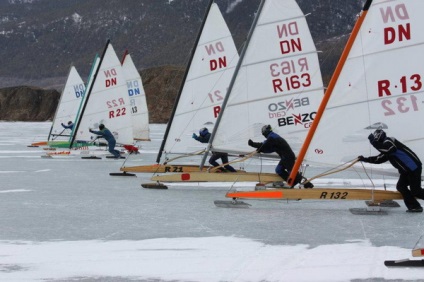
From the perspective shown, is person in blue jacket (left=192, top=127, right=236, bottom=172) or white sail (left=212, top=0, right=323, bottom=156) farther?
person in blue jacket (left=192, top=127, right=236, bottom=172)

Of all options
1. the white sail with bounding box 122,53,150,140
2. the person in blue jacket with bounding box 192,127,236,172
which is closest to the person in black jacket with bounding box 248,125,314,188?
the person in blue jacket with bounding box 192,127,236,172

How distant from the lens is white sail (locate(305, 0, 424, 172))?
39.4 feet

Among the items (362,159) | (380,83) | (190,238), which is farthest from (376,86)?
(190,238)

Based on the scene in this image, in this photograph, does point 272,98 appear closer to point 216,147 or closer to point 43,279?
point 216,147

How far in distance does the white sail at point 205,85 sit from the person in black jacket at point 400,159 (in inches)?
280

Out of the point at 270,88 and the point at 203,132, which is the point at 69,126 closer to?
the point at 203,132

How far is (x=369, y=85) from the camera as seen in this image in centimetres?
A: 1216

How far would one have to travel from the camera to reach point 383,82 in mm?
12109

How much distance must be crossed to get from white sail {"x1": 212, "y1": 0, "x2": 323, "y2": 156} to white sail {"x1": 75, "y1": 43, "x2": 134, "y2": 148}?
12.6 m

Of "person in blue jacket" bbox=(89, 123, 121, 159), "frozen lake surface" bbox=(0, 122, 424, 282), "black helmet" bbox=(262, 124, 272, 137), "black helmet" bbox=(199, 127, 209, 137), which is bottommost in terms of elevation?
"frozen lake surface" bbox=(0, 122, 424, 282)

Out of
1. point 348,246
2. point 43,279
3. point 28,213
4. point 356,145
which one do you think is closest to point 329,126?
point 356,145

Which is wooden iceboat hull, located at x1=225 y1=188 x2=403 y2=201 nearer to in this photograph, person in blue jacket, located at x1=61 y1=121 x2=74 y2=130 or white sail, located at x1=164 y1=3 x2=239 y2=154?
white sail, located at x1=164 y1=3 x2=239 y2=154

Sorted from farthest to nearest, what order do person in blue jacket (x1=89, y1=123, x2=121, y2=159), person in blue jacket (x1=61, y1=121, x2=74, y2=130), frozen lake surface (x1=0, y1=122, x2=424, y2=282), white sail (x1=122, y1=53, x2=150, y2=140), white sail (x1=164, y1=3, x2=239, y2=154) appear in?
white sail (x1=122, y1=53, x2=150, y2=140), person in blue jacket (x1=61, y1=121, x2=74, y2=130), person in blue jacket (x1=89, y1=123, x2=121, y2=159), white sail (x1=164, y1=3, x2=239, y2=154), frozen lake surface (x1=0, y1=122, x2=424, y2=282)

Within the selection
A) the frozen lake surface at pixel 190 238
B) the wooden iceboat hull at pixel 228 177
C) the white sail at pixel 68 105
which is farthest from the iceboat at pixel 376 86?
the white sail at pixel 68 105
